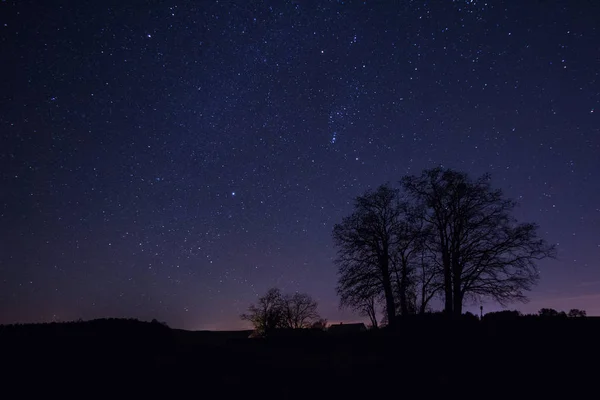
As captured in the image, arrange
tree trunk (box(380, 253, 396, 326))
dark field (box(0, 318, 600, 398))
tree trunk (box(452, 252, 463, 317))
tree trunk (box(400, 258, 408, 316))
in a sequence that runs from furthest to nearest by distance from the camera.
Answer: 1. tree trunk (box(380, 253, 396, 326))
2. tree trunk (box(400, 258, 408, 316))
3. tree trunk (box(452, 252, 463, 317))
4. dark field (box(0, 318, 600, 398))

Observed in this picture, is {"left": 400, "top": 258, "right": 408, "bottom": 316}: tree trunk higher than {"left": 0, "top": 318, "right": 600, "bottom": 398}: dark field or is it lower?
higher

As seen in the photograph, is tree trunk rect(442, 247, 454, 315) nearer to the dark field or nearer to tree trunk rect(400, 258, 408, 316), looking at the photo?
tree trunk rect(400, 258, 408, 316)

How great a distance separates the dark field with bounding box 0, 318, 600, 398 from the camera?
912 cm

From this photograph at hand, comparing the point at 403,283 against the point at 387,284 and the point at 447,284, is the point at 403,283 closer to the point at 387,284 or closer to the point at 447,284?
the point at 387,284

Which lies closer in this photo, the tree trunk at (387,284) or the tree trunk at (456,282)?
the tree trunk at (456,282)

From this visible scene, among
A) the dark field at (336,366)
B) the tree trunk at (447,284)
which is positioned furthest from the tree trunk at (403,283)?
the dark field at (336,366)

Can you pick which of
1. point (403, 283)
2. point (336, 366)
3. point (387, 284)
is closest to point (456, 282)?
point (403, 283)

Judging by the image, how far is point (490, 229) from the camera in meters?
22.1

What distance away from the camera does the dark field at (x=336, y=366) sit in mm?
9117

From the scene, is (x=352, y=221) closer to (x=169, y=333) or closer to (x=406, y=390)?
(x=169, y=333)

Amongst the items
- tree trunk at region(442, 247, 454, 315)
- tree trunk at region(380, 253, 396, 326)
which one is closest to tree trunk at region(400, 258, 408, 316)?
tree trunk at region(380, 253, 396, 326)

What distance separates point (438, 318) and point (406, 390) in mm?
8772

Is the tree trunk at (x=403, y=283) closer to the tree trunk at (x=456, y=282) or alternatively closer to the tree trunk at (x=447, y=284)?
the tree trunk at (x=447, y=284)

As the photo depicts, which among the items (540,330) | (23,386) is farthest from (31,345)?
(540,330)
